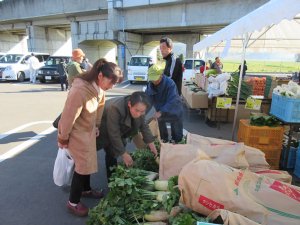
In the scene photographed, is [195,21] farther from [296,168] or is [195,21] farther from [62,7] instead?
[296,168]

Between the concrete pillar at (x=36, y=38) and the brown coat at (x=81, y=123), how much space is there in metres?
32.2

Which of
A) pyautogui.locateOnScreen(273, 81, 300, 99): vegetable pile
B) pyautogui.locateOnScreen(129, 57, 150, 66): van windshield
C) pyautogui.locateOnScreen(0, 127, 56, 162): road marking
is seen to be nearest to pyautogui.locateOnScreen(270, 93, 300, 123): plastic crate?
pyautogui.locateOnScreen(273, 81, 300, 99): vegetable pile

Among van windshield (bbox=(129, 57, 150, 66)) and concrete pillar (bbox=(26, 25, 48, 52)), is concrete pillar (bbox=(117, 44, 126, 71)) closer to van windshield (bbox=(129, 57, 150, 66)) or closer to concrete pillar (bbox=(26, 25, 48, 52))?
van windshield (bbox=(129, 57, 150, 66))

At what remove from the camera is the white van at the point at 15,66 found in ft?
55.0

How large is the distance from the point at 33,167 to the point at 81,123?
2314 mm

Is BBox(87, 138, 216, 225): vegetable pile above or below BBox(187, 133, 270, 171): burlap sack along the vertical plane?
below

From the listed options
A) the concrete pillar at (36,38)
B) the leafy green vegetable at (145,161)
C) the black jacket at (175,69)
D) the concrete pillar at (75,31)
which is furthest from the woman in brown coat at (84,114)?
the concrete pillar at (36,38)

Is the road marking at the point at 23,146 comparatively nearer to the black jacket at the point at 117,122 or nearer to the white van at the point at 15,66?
the black jacket at the point at 117,122

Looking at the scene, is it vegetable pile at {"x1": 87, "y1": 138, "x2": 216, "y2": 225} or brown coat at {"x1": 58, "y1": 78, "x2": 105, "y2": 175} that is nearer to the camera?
vegetable pile at {"x1": 87, "y1": 138, "x2": 216, "y2": 225}

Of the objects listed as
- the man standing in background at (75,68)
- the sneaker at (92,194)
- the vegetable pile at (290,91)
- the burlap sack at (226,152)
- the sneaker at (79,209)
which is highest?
the man standing in background at (75,68)

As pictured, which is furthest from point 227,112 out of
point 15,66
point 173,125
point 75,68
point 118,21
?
point 118,21

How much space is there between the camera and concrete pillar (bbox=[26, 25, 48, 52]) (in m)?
31.4

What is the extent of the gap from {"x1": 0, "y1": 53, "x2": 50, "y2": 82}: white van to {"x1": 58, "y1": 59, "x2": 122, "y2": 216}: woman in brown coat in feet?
52.6

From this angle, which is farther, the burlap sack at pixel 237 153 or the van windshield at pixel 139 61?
the van windshield at pixel 139 61
